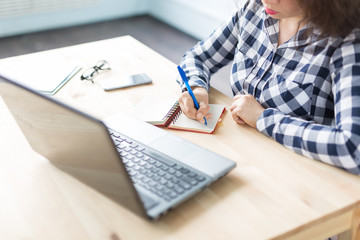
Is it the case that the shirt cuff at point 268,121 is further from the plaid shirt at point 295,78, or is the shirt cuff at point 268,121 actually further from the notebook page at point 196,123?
the notebook page at point 196,123

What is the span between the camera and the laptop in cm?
69

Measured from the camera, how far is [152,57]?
4.99 ft

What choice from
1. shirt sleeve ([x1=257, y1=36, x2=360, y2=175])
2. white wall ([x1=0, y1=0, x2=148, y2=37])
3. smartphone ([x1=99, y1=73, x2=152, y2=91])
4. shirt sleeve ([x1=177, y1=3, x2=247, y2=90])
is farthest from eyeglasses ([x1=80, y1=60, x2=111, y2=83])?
white wall ([x1=0, y1=0, x2=148, y2=37])

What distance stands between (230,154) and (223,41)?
0.56 m

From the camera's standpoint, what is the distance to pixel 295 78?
1156 mm

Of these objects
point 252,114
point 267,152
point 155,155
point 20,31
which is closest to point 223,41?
point 252,114

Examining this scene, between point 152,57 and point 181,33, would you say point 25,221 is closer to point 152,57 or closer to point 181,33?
point 152,57

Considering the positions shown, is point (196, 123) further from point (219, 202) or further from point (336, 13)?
point (336, 13)

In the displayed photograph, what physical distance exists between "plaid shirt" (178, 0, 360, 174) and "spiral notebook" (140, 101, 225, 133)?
0.12 meters

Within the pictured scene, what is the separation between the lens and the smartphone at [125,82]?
131 cm

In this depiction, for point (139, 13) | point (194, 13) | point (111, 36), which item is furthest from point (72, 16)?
point (194, 13)

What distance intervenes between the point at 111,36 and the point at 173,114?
3129mm

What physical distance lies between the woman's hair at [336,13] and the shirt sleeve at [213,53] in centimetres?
36

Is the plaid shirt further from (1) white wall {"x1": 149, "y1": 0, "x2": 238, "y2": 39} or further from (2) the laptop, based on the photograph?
(1) white wall {"x1": 149, "y1": 0, "x2": 238, "y2": 39}
